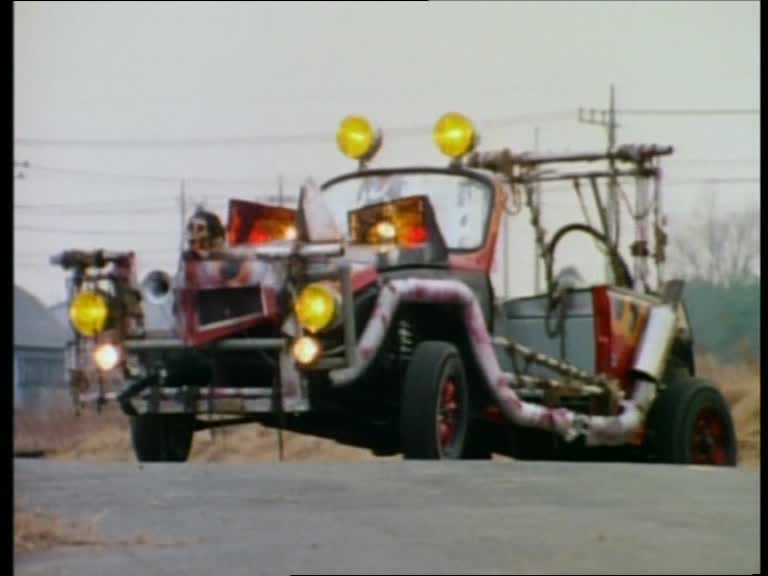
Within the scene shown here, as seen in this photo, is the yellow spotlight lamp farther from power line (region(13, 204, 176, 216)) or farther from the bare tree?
the bare tree

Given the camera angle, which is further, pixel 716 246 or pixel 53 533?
pixel 53 533

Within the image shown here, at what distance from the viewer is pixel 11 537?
1500 mm

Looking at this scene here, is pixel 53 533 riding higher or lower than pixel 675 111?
lower

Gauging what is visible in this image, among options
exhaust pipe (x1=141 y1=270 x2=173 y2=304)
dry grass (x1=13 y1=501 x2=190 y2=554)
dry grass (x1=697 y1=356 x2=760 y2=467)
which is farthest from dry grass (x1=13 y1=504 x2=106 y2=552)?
dry grass (x1=697 y1=356 x2=760 y2=467)

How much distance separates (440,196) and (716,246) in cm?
26

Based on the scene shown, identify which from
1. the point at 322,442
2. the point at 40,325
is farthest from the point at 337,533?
the point at 40,325

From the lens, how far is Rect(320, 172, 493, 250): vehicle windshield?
148 cm

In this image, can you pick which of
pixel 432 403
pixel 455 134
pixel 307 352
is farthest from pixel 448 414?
pixel 455 134

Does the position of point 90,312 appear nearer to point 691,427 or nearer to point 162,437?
point 162,437

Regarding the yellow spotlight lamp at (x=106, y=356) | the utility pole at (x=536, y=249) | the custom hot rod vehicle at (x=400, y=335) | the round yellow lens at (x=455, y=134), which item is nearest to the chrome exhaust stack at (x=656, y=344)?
the custom hot rod vehicle at (x=400, y=335)

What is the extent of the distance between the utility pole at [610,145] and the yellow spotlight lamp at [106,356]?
45 centimetres

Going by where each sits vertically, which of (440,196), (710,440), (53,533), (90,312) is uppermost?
(440,196)

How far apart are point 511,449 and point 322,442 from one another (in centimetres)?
18

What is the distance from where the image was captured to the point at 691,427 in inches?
56.0
